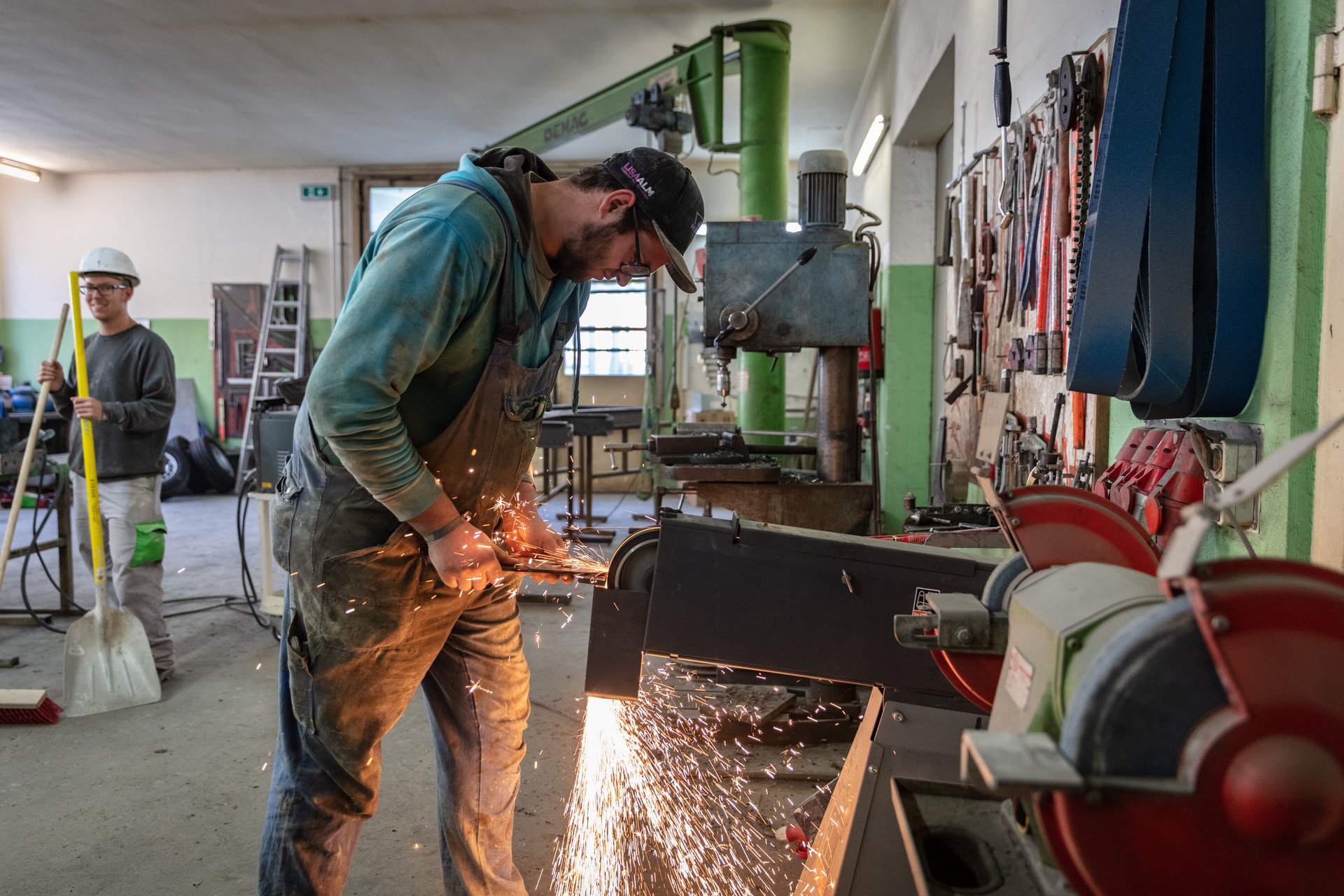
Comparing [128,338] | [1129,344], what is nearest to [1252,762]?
[1129,344]

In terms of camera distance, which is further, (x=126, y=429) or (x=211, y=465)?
(x=211, y=465)

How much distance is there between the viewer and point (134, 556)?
3.47 m

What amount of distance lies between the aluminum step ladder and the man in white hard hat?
602 centimetres

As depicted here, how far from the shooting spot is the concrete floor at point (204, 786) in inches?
84.4

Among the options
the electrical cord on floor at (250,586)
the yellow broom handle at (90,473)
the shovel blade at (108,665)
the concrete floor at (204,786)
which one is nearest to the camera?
the concrete floor at (204,786)

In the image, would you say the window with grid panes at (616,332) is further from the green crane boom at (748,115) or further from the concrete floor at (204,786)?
the concrete floor at (204,786)

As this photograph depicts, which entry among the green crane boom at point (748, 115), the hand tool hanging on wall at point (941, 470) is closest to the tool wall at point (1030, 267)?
the hand tool hanging on wall at point (941, 470)

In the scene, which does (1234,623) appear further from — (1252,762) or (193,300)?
(193,300)

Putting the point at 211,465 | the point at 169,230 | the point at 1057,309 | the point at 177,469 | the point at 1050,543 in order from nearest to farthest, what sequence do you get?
the point at 1050,543 → the point at 1057,309 → the point at 177,469 → the point at 211,465 → the point at 169,230

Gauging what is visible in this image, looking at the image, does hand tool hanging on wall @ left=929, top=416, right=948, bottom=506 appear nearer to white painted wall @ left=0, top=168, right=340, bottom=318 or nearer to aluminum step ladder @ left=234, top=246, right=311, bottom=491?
aluminum step ladder @ left=234, top=246, right=311, bottom=491

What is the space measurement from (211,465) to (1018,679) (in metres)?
9.93

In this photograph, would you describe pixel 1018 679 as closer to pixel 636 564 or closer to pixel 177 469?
pixel 636 564

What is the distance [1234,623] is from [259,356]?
33.8ft

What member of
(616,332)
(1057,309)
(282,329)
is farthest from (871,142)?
(282,329)
